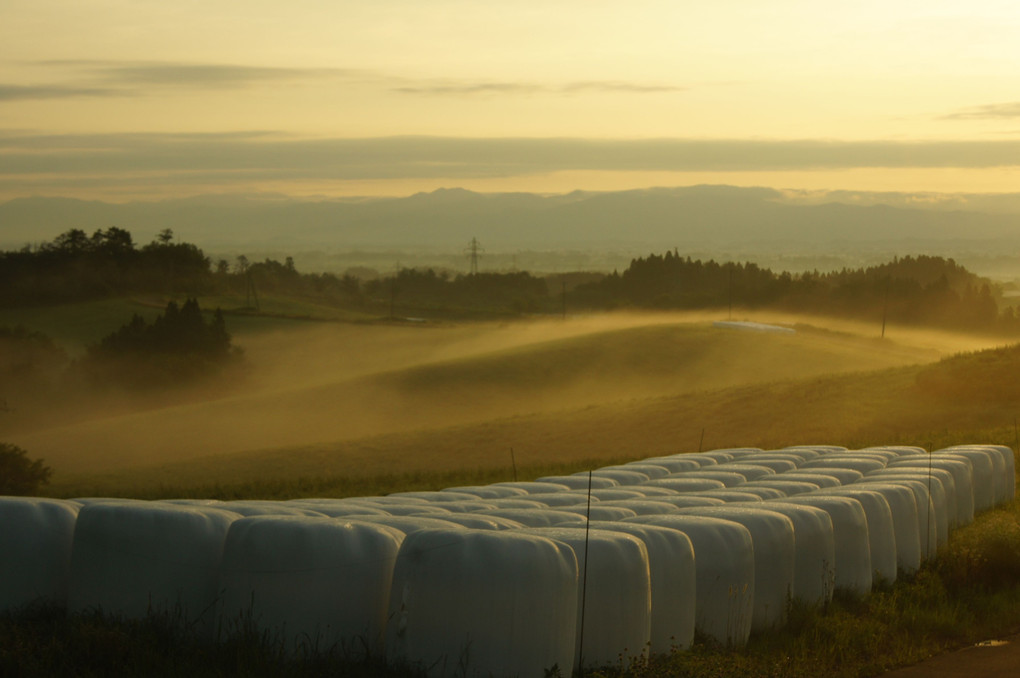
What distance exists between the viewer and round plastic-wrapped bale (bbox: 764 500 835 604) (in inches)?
405

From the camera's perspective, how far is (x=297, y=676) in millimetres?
6730

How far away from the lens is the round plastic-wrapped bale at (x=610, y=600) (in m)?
7.70

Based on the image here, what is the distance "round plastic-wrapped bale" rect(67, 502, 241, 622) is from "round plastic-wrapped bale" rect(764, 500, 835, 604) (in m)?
5.30

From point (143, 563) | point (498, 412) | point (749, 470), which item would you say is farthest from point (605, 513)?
point (498, 412)

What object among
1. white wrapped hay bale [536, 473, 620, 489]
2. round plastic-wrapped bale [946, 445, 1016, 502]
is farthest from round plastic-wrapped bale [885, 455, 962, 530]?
white wrapped hay bale [536, 473, 620, 489]

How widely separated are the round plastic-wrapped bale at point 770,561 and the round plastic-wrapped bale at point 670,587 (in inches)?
50.7

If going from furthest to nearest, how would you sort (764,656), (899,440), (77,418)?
(77,418), (899,440), (764,656)

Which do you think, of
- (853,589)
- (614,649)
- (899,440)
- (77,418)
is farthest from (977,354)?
(77,418)

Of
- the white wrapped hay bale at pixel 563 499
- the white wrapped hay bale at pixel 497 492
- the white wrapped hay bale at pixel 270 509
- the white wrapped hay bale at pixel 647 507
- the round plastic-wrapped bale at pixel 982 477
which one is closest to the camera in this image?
the white wrapped hay bale at pixel 270 509

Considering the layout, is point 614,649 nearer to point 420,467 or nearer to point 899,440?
point 899,440

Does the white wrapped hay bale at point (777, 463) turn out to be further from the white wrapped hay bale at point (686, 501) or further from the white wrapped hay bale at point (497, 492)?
the white wrapped hay bale at point (686, 501)

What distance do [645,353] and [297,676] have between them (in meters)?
66.5

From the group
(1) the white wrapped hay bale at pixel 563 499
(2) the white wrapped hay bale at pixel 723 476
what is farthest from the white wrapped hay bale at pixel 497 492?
(2) the white wrapped hay bale at pixel 723 476

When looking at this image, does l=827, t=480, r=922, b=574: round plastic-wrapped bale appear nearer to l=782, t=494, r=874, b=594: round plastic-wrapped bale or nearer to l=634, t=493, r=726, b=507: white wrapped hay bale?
l=782, t=494, r=874, b=594: round plastic-wrapped bale
